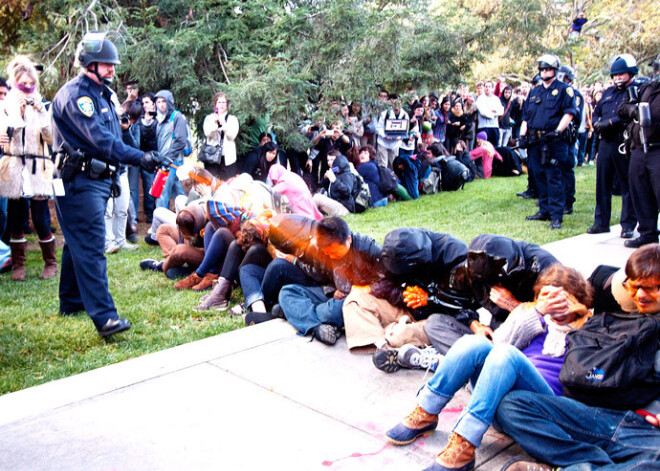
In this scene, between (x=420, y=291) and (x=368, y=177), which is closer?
(x=420, y=291)

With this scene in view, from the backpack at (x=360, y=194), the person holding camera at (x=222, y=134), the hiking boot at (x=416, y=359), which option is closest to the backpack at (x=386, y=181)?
the backpack at (x=360, y=194)

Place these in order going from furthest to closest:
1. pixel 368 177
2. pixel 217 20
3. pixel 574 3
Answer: pixel 574 3, pixel 368 177, pixel 217 20

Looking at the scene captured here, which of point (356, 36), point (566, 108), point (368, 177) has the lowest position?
point (368, 177)

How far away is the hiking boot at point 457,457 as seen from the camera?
2742 millimetres

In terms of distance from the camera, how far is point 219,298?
18.0ft

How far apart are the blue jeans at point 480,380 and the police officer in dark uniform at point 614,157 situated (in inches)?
202

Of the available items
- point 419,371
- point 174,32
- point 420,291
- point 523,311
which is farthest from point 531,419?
point 174,32

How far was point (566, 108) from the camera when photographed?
810cm

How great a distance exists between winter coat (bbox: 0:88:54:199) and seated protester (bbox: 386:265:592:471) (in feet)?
15.9

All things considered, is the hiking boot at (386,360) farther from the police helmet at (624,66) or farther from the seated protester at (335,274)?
the police helmet at (624,66)

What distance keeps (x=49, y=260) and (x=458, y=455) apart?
5.25 metres

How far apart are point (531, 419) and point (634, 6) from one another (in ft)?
101

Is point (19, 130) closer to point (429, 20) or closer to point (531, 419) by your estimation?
point (531, 419)

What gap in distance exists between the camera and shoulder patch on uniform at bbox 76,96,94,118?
4406 mm
